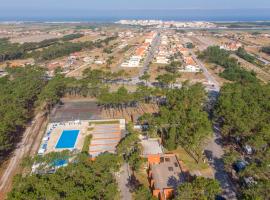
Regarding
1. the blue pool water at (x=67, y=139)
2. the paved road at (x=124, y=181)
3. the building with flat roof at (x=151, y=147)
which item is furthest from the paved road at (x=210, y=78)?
the paved road at (x=124, y=181)

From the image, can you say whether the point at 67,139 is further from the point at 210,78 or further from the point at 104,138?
the point at 210,78

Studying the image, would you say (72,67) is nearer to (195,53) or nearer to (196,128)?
(195,53)

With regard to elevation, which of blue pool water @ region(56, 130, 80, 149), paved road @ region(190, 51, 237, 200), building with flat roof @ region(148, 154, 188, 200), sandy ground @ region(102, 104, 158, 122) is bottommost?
sandy ground @ region(102, 104, 158, 122)

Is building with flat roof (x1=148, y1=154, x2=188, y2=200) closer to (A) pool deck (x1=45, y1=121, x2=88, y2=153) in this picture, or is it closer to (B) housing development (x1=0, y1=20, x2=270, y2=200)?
(B) housing development (x1=0, y1=20, x2=270, y2=200)

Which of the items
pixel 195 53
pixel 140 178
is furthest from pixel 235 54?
pixel 140 178

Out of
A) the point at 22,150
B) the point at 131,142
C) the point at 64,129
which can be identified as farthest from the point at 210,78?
the point at 22,150

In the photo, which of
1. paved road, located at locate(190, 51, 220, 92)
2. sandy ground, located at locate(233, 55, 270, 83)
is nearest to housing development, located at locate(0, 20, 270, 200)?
paved road, located at locate(190, 51, 220, 92)
